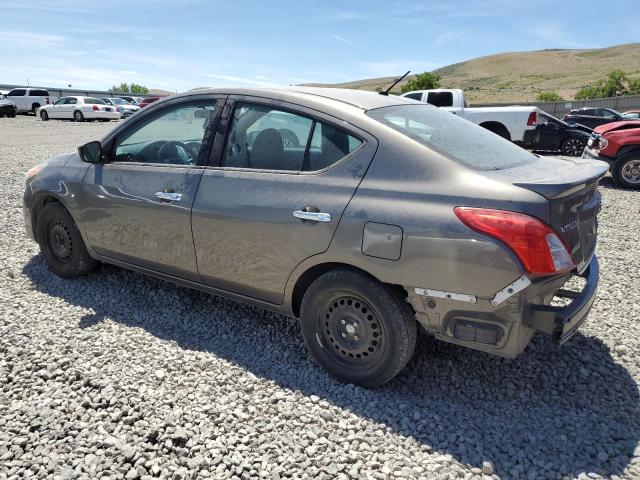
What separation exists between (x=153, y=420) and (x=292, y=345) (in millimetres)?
1109

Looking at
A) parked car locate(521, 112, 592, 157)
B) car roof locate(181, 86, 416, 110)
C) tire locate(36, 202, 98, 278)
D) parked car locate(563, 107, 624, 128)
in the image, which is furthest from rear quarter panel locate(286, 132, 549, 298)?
parked car locate(563, 107, 624, 128)

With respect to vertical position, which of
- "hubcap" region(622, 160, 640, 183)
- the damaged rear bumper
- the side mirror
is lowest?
the damaged rear bumper

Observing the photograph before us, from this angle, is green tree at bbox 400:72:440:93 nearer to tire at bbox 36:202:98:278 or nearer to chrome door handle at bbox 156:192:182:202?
tire at bbox 36:202:98:278

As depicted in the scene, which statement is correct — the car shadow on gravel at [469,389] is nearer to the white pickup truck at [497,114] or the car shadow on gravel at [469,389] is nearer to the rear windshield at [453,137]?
the rear windshield at [453,137]

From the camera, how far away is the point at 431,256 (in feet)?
8.14

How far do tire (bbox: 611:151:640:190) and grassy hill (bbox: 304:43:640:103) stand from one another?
9160 cm

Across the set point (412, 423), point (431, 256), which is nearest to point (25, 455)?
point (412, 423)

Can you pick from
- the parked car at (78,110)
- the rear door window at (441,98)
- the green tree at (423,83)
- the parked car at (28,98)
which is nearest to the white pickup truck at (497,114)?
the rear door window at (441,98)

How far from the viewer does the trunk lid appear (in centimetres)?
241

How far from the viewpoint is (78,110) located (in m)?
29.5

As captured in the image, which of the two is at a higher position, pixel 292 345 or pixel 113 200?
pixel 113 200

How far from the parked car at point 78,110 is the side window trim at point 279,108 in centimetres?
3019

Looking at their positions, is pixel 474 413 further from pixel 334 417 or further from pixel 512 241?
pixel 512 241

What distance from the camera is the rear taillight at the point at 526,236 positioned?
2.32m
